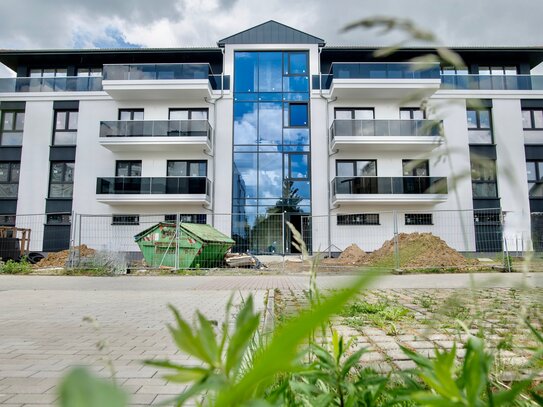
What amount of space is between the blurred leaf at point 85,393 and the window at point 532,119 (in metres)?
28.5

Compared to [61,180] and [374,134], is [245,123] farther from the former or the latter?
[61,180]

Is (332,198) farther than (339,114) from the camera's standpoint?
No

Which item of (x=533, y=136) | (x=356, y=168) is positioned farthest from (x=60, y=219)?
(x=533, y=136)

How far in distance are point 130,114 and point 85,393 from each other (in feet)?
85.6

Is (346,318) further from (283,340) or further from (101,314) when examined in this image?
(283,340)

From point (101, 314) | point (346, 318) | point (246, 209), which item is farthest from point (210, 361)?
point (246, 209)

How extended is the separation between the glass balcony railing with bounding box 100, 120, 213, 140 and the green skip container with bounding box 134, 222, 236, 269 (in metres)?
9.38

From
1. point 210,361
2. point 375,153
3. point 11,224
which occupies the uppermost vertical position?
point 375,153

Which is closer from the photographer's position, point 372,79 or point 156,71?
point 372,79

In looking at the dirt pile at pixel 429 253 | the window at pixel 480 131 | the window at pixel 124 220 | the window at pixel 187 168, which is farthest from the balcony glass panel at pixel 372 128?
the window at pixel 124 220

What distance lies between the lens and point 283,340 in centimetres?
19

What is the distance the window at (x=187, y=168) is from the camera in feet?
76.8

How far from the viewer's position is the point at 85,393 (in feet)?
0.58

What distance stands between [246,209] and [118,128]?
841cm
